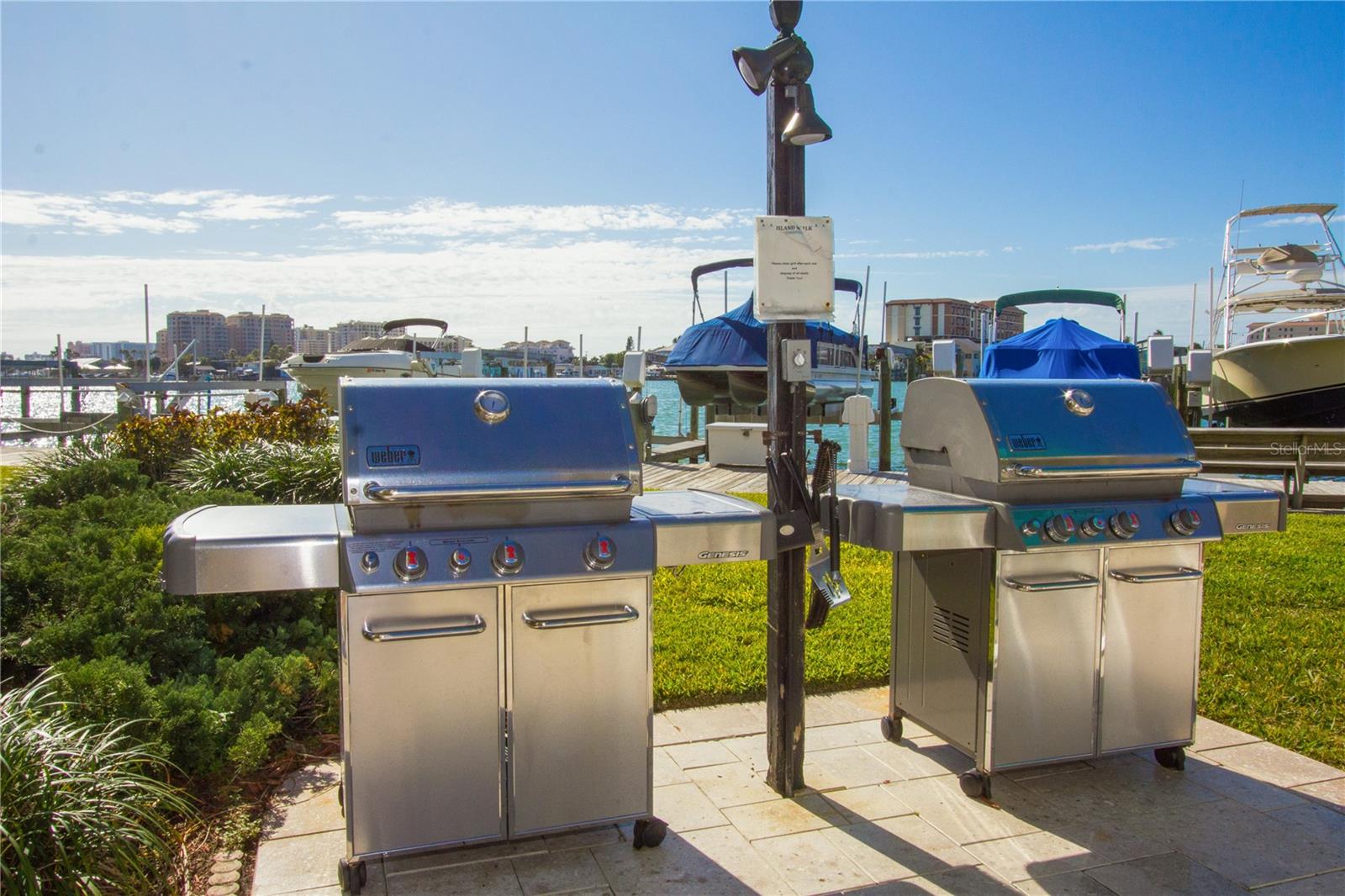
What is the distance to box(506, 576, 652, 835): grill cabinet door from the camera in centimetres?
295

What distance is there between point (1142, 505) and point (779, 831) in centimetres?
180

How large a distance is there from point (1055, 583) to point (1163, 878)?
99cm

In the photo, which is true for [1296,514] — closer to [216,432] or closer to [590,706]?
[590,706]

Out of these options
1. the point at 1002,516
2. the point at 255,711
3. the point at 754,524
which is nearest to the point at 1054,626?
the point at 1002,516

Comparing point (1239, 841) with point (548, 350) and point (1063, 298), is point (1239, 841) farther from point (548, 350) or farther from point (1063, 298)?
point (548, 350)

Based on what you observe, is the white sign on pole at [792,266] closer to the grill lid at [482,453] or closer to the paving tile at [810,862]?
the grill lid at [482,453]

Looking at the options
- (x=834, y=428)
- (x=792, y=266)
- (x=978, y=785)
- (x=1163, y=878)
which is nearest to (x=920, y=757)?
(x=978, y=785)

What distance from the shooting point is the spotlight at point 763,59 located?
3396 mm

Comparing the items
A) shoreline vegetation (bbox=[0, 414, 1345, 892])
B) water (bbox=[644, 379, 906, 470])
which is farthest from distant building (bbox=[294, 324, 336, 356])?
shoreline vegetation (bbox=[0, 414, 1345, 892])

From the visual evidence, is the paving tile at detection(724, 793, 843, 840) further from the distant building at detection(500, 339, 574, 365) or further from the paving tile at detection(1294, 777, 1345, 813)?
the distant building at detection(500, 339, 574, 365)

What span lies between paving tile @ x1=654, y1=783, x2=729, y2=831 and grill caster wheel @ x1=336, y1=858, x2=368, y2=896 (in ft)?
3.32

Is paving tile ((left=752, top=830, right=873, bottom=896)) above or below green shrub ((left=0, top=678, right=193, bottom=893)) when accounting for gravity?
below

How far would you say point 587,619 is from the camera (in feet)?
9.71

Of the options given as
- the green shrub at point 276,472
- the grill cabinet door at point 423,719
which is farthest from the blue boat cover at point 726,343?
the grill cabinet door at point 423,719
